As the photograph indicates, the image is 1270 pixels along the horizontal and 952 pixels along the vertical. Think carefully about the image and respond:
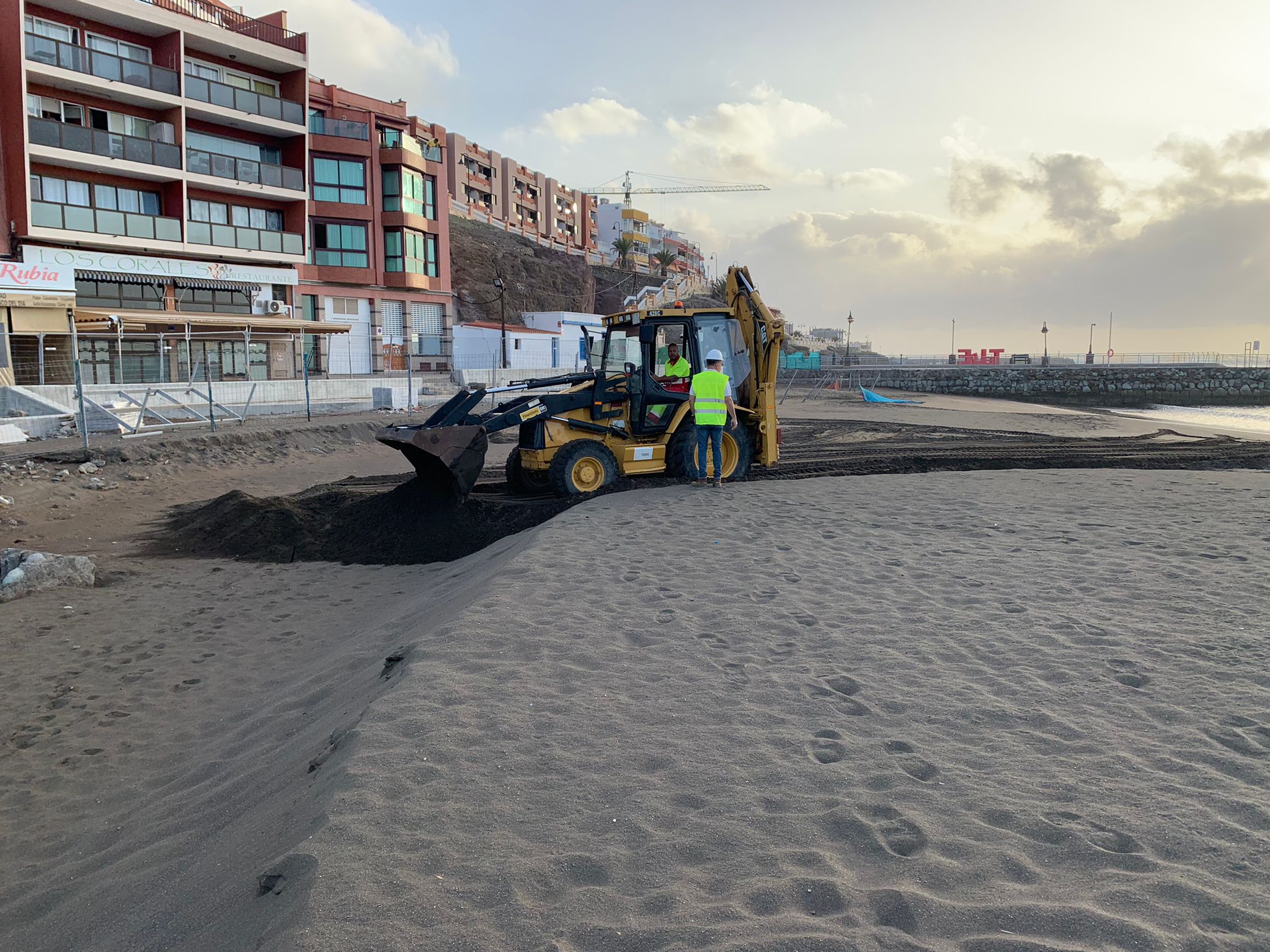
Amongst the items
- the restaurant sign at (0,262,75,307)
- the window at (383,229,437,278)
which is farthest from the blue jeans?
the window at (383,229,437,278)

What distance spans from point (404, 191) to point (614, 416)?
35.3 meters

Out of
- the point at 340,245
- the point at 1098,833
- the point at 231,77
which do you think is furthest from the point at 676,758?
the point at 340,245

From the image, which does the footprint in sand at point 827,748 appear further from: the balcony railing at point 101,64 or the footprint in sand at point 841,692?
the balcony railing at point 101,64

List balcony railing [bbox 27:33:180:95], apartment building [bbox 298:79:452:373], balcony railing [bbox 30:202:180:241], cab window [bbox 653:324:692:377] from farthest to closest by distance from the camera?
apartment building [bbox 298:79:452:373]
balcony railing [bbox 30:202:180:241]
balcony railing [bbox 27:33:180:95]
cab window [bbox 653:324:692:377]

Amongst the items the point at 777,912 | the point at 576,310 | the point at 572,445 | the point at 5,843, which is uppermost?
the point at 576,310

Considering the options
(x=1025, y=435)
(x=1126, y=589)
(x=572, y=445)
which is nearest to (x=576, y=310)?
(x=1025, y=435)

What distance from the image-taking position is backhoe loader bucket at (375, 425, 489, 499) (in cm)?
1120

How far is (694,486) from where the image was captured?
40.3 feet

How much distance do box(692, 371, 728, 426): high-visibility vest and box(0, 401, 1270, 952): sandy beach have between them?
121 inches

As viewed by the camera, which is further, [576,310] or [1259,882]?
[576,310]

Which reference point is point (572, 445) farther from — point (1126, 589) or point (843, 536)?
point (1126, 589)

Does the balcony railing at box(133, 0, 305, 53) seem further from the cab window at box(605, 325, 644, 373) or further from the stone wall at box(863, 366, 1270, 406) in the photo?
the stone wall at box(863, 366, 1270, 406)

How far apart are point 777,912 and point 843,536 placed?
20.8 feet

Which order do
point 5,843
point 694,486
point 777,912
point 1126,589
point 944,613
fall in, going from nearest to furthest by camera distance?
point 777,912 < point 5,843 < point 944,613 < point 1126,589 < point 694,486
